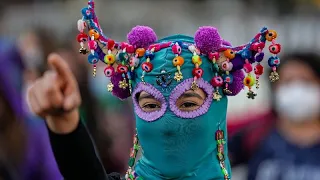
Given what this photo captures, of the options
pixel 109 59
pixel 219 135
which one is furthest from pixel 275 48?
pixel 109 59

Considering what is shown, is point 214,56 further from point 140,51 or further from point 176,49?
point 140,51

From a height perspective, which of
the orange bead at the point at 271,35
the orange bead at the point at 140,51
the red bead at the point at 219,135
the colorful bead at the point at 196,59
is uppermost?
the orange bead at the point at 271,35

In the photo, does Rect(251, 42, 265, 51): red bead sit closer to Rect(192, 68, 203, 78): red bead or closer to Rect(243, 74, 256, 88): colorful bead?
Rect(243, 74, 256, 88): colorful bead

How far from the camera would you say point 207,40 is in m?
3.65

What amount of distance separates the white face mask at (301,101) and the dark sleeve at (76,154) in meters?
2.69

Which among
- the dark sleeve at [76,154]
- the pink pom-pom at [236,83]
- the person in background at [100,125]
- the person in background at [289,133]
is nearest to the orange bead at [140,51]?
the pink pom-pom at [236,83]

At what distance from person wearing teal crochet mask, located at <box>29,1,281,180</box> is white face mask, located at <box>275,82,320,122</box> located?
2.24 metres

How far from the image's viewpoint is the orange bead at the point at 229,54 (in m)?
3.68

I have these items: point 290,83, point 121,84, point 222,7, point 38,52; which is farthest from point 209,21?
point 121,84

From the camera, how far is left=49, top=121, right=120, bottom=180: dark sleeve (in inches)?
130

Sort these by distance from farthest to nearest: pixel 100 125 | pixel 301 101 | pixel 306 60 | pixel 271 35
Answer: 1. pixel 100 125
2. pixel 306 60
3. pixel 301 101
4. pixel 271 35

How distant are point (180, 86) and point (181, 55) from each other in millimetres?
118

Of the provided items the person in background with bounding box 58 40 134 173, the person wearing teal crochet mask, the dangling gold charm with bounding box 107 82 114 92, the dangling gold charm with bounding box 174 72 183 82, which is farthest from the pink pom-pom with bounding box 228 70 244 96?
the person in background with bounding box 58 40 134 173

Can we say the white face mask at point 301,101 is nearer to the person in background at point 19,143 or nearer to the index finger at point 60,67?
the person in background at point 19,143
